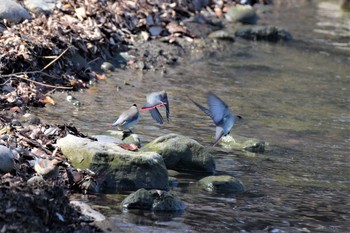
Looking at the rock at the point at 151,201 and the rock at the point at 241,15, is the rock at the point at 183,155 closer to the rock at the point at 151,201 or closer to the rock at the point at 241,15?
the rock at the point at 151,201

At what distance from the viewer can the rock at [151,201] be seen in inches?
286

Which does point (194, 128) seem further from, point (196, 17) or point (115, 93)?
point (196, 17)

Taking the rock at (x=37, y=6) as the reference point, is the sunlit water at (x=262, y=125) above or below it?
below

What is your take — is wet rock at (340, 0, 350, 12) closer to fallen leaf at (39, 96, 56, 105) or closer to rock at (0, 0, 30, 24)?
rock at (0, 0, 30, 24)

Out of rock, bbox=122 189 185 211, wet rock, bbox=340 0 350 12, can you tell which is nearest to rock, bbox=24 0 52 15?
rock, bbox=122 189 185 211

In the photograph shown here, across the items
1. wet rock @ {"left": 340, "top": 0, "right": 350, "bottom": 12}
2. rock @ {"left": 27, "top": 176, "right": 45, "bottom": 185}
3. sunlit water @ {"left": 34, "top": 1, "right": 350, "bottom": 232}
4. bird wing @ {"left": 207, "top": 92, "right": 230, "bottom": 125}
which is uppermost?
bird wing @ {"left": 207, "top": 92, "right": 230, "bottom": 125}

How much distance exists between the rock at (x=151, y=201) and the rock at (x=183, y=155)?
1221mm

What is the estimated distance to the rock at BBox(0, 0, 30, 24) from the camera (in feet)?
39.4

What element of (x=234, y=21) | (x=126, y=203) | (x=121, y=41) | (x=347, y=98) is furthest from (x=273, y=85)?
(x=126, y=203)

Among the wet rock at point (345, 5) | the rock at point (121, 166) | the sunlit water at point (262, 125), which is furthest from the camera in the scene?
the wet rock at point (345, 5)

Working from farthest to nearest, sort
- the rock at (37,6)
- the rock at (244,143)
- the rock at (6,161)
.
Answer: the rock at (37,6)
the rock at (244,143)
the rock at (6,161)

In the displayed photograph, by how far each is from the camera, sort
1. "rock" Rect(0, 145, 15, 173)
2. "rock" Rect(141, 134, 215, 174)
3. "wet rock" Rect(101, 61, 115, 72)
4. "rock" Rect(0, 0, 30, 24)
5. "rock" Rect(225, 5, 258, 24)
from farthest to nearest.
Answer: "rock" Rect(225, 5, 258, 24), "wet rock" Rect(101, 61, 115, 72), "rock" Rect(0, 0, 30, 24), "rock" Rect(141, 134, 215, 174), "rock" Rect(0, 145, 15, 173)

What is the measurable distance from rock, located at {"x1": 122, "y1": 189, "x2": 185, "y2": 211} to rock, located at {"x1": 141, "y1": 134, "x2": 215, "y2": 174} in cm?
122

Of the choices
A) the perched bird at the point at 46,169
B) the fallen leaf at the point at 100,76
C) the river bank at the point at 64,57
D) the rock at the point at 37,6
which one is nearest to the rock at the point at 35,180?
the river bank at the point at 64,57
